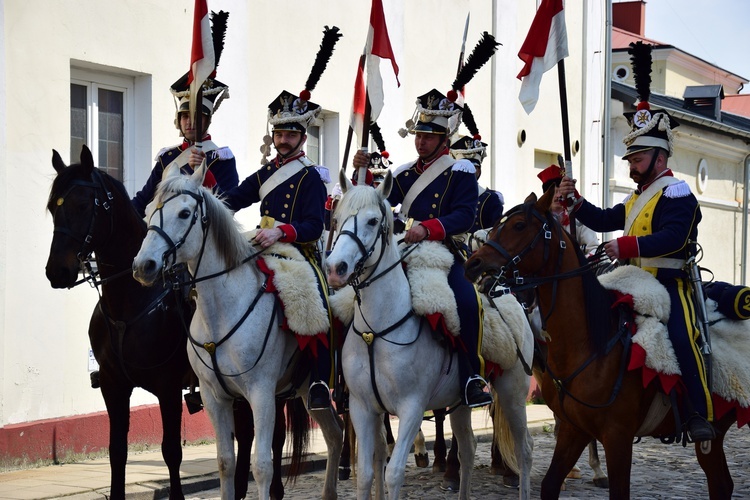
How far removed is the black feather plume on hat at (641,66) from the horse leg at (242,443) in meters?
3.76

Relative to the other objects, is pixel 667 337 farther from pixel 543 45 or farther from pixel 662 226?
pixel 543 45

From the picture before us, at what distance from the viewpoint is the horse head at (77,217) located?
7152 millimetres

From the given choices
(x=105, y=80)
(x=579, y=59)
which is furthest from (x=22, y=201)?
(x=579, y=59)

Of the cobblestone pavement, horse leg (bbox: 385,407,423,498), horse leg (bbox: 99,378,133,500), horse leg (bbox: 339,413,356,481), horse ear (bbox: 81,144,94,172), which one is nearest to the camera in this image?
horse leg (bbox: 385,407,423,498)

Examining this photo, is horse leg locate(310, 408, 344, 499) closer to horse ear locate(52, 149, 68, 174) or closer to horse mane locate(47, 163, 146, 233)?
horse mane locate(47, 163, 146, 233)

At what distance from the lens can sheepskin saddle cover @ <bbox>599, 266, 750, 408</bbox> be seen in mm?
6727

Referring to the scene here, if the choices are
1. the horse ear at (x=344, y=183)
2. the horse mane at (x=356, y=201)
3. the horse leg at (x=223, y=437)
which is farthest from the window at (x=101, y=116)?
the horse mane at (x=356, y=201)

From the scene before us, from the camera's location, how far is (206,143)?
27.0 feet

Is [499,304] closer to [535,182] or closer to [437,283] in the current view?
[437,283]

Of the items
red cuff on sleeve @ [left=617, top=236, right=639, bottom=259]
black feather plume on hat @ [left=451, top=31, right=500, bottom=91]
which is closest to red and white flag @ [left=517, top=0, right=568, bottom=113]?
black feather plume on hat @ [left=451, top=31, right=500, bottom=91]

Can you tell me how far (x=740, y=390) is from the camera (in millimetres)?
6945

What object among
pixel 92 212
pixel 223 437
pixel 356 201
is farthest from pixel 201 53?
pixel 223 437

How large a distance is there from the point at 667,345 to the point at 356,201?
87.7 inches

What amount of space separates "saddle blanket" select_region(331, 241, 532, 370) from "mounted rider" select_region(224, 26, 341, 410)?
203mm
